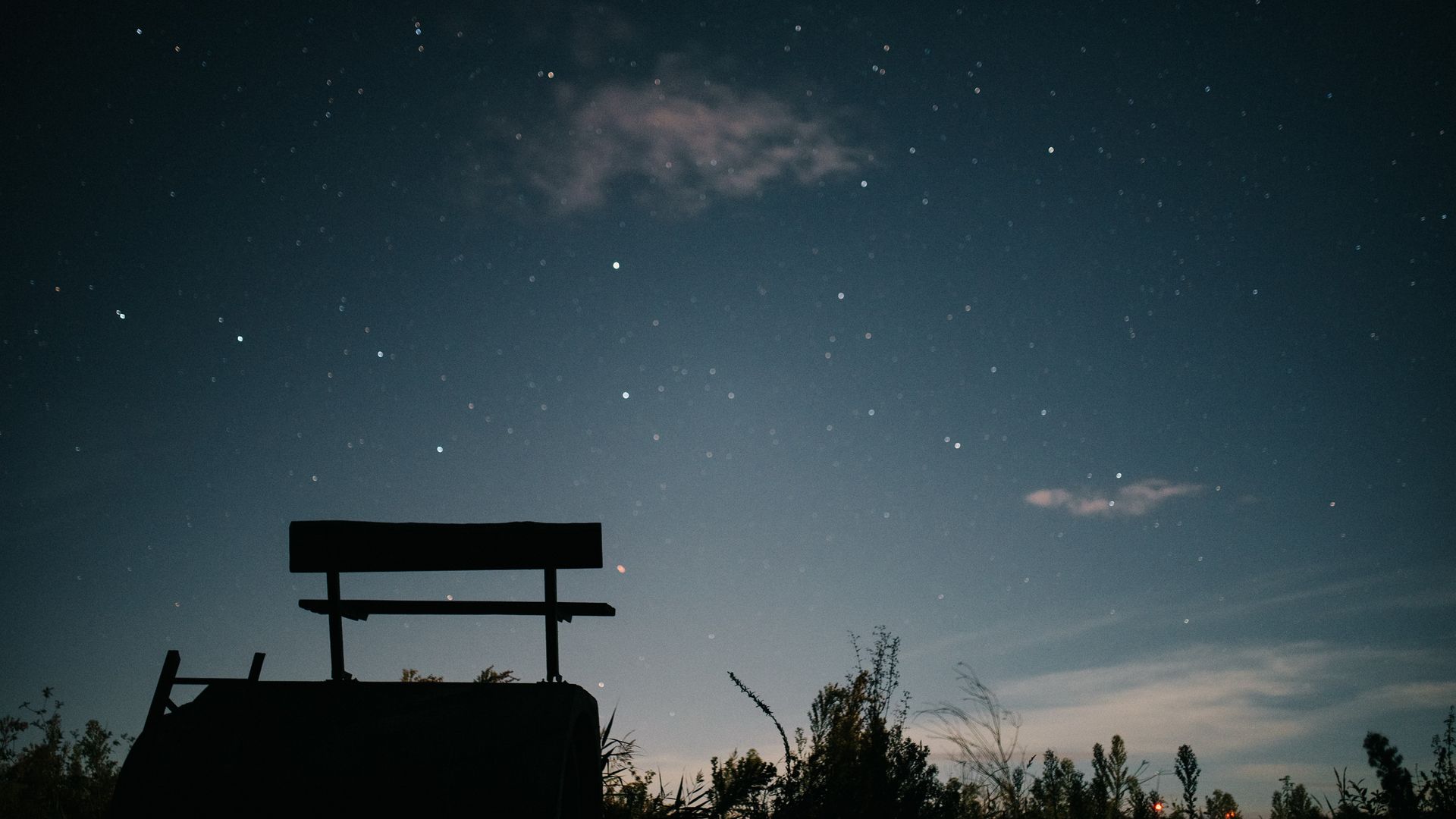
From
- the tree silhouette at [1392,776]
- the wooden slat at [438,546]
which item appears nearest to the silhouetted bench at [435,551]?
the wooden slat at [438,546]

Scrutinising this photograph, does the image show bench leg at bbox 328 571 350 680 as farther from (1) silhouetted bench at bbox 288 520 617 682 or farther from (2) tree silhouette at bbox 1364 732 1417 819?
(2) tree silhouette at bbox 1364 732 1417 819

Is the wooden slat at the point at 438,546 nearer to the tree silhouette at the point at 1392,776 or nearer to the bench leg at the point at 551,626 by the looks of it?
the bench leg at the point at 551,626

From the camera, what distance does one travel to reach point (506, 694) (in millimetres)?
4660

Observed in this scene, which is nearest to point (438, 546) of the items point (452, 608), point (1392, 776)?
point (452, 608)

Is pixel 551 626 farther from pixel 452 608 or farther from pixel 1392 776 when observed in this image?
pixel 1392 776

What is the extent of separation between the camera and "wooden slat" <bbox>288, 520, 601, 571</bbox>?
5.71 meters

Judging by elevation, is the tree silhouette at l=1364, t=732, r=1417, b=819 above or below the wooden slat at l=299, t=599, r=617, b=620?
below


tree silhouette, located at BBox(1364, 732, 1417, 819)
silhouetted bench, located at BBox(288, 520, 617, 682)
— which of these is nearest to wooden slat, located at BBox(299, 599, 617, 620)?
silhouetted bench, located at BBox(288, 520, 617, 682)

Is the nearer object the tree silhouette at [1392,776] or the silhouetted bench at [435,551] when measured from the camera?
the tree silhouette at [1392,776]

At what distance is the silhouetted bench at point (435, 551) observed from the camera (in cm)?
571

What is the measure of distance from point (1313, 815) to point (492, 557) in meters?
5.12

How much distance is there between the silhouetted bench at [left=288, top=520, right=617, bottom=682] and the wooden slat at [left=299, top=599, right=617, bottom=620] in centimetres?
2

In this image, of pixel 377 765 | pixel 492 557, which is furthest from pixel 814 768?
pixel 377 765

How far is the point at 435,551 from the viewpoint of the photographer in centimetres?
581
